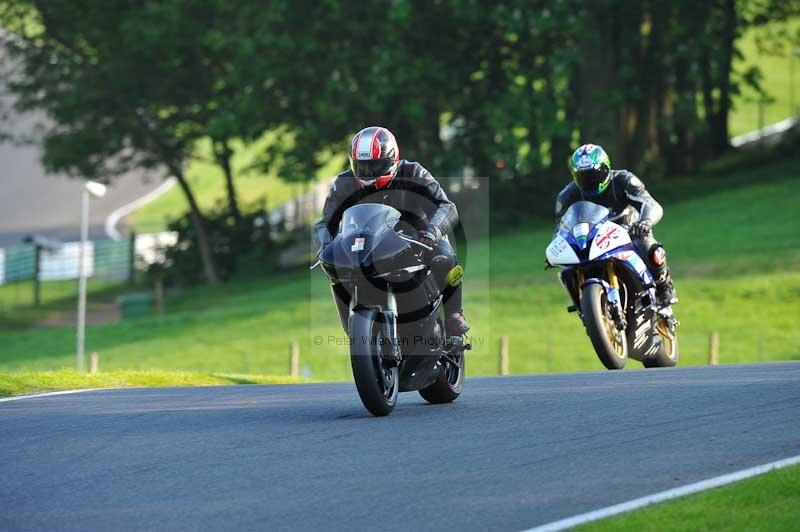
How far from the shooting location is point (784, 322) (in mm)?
32281

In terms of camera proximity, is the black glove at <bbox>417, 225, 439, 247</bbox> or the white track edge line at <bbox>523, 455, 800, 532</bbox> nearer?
the white track edge line at <bbox>523, 455, 800, 532</bbox>

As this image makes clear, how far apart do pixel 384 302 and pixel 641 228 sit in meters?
5.41

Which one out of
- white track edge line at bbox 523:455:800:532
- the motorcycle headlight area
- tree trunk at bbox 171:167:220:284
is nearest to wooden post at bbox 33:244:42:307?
tree trunk at bbox 171:167:220:284

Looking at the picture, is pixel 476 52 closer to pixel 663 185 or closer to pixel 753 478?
pixel 663 185

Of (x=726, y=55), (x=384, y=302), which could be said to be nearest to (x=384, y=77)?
(x=726, y=55)

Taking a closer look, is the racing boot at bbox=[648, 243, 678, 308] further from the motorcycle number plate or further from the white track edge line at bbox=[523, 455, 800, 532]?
the white track edge line at bbox=[523, 455, 800, 532]

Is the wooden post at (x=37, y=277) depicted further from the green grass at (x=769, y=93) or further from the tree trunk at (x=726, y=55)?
the green grass at (x=769, y=93)

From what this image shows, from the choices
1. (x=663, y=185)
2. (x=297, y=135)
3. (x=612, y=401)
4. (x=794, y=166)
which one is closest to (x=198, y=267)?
(x=297, y=135)

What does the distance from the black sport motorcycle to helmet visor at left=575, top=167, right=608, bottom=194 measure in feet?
14.8

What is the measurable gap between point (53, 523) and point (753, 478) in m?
3.38

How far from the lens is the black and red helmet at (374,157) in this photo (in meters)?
10.5

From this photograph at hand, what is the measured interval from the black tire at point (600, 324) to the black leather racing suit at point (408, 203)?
3.53 metres

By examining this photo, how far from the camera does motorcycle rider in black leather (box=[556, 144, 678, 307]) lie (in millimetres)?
15008

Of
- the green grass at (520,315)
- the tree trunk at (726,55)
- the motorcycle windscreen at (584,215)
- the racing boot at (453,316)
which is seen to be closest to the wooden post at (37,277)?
the green grass at (520,315)
